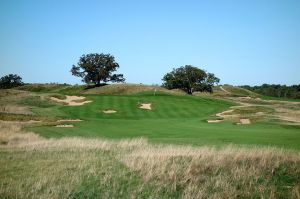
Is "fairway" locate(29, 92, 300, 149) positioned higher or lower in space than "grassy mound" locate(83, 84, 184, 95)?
lower

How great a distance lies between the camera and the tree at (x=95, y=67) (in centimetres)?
9256

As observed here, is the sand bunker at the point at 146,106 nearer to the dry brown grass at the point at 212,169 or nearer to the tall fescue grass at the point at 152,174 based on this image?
the tall fescue grass at the point at 152,174

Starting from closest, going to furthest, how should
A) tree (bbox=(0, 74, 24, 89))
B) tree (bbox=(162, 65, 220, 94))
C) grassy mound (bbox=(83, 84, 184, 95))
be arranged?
grassy mound (bbox=(83, 84, 184, 95)) → tree (bbox=(162, 65, 220, 94)) → tree (bbox=(0, 74, 24, 89))

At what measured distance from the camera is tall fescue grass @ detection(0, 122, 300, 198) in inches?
388

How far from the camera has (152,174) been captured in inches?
451

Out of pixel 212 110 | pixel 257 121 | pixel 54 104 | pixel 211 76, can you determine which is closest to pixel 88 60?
pixel 211 76

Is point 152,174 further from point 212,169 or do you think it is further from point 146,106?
point 146,106

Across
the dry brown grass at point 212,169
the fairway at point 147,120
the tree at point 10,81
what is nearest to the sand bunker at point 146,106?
the fairway at point 147,120

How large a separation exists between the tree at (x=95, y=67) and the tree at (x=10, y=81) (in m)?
40.3

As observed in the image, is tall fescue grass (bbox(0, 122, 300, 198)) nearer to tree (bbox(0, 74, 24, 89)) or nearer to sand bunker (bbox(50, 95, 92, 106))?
sand bunker (bbox(50, 95, 92, 106))

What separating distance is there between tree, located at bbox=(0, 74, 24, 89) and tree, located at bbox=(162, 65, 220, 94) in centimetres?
5646

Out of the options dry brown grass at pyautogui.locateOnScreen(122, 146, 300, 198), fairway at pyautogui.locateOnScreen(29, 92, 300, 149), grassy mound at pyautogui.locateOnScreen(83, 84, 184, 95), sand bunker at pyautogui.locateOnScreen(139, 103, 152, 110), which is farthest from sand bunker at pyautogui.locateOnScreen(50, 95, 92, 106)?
dry brown grass at pyautogui.locateOnScreen(122, 146, 300, 198)

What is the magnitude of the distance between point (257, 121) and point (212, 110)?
1658 cm

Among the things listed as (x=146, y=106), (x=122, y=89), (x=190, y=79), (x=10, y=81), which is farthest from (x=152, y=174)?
(x=10, y=81)
